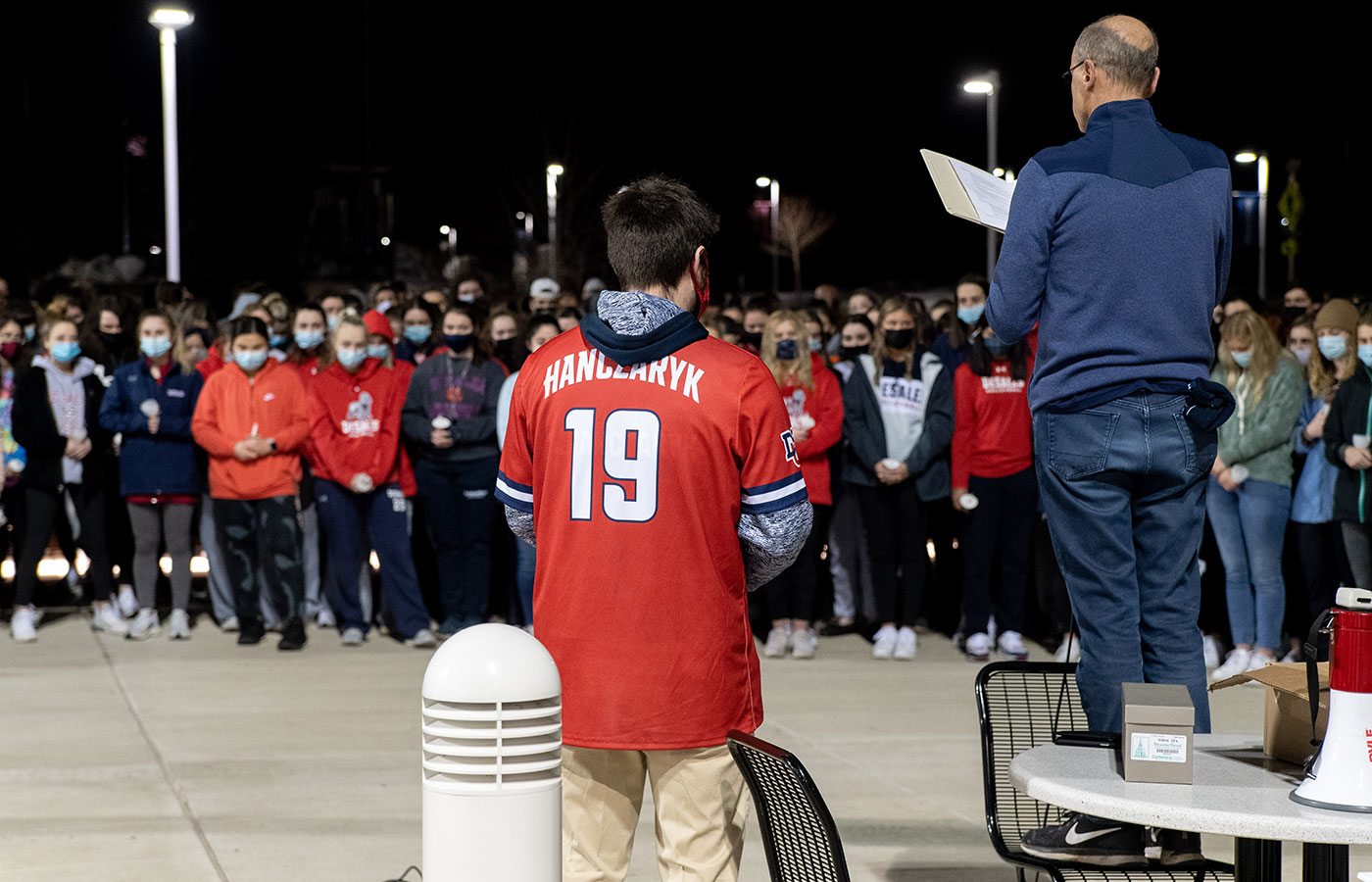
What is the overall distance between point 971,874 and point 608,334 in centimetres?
272

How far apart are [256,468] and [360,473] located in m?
0.66

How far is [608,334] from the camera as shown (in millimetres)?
3227

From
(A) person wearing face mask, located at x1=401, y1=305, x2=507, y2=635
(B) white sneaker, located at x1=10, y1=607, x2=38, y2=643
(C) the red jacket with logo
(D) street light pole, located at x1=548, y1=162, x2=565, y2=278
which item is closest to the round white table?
(A) person wearing face mask, located at x1=401, y1=305, x2=507, y2=635

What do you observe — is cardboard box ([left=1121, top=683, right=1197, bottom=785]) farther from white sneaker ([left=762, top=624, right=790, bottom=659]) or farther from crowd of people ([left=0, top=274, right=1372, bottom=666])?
white sneaker ([left=762, top=624, right=790, bottom=659])

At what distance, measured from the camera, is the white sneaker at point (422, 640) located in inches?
378

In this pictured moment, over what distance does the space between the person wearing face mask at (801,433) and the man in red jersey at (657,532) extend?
5.98 metres

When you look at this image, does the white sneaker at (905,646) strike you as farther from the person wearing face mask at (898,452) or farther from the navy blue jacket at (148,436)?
the navy blue jacket at (148,436)

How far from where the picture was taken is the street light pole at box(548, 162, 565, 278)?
41.2 meters

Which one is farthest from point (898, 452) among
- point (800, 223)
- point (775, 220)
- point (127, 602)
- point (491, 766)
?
point (800, 223)

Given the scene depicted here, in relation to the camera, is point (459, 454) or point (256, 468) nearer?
point (256, 468)

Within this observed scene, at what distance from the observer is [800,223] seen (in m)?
68.8

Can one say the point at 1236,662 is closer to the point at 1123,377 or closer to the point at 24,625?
the point at 1123,377

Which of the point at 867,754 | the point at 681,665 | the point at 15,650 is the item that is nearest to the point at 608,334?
the point at 681,665

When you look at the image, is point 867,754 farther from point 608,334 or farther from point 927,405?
point 608,334
